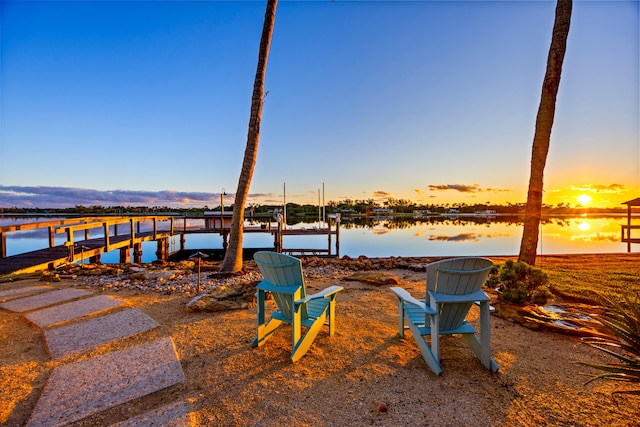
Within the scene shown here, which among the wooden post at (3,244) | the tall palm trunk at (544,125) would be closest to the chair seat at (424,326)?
the tall palm trunk at (544,125)

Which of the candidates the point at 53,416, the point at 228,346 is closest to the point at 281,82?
the point at 228,346

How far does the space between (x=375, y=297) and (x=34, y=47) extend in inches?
452

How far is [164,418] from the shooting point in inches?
68.2

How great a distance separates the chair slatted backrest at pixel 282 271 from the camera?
2.69 m

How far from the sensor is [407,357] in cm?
266

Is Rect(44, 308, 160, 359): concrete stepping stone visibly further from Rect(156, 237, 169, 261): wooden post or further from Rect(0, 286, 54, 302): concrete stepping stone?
Rect(156, 237, 169, 261): wooden post

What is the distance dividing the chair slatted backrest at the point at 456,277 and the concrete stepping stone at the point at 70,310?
4.26 metres

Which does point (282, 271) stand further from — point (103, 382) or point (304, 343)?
point (103, 382)

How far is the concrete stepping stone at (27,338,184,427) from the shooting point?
71.7 inches

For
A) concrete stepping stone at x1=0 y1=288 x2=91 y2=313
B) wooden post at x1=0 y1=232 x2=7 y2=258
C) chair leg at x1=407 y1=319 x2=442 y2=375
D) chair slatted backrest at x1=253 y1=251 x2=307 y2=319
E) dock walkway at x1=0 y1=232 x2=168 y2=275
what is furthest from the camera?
wooden post at x1=0 y1=232 x2=7 y2=258

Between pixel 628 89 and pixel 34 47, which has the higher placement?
pixel 34 47

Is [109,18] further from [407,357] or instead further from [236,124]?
[407,357]

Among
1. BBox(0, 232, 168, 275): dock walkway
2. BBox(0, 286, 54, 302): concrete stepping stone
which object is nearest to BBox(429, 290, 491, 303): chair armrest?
BBox(0, 286, 54, 302): concrete stepping stone

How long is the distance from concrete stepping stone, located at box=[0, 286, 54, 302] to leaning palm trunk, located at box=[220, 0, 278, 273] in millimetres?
2984
